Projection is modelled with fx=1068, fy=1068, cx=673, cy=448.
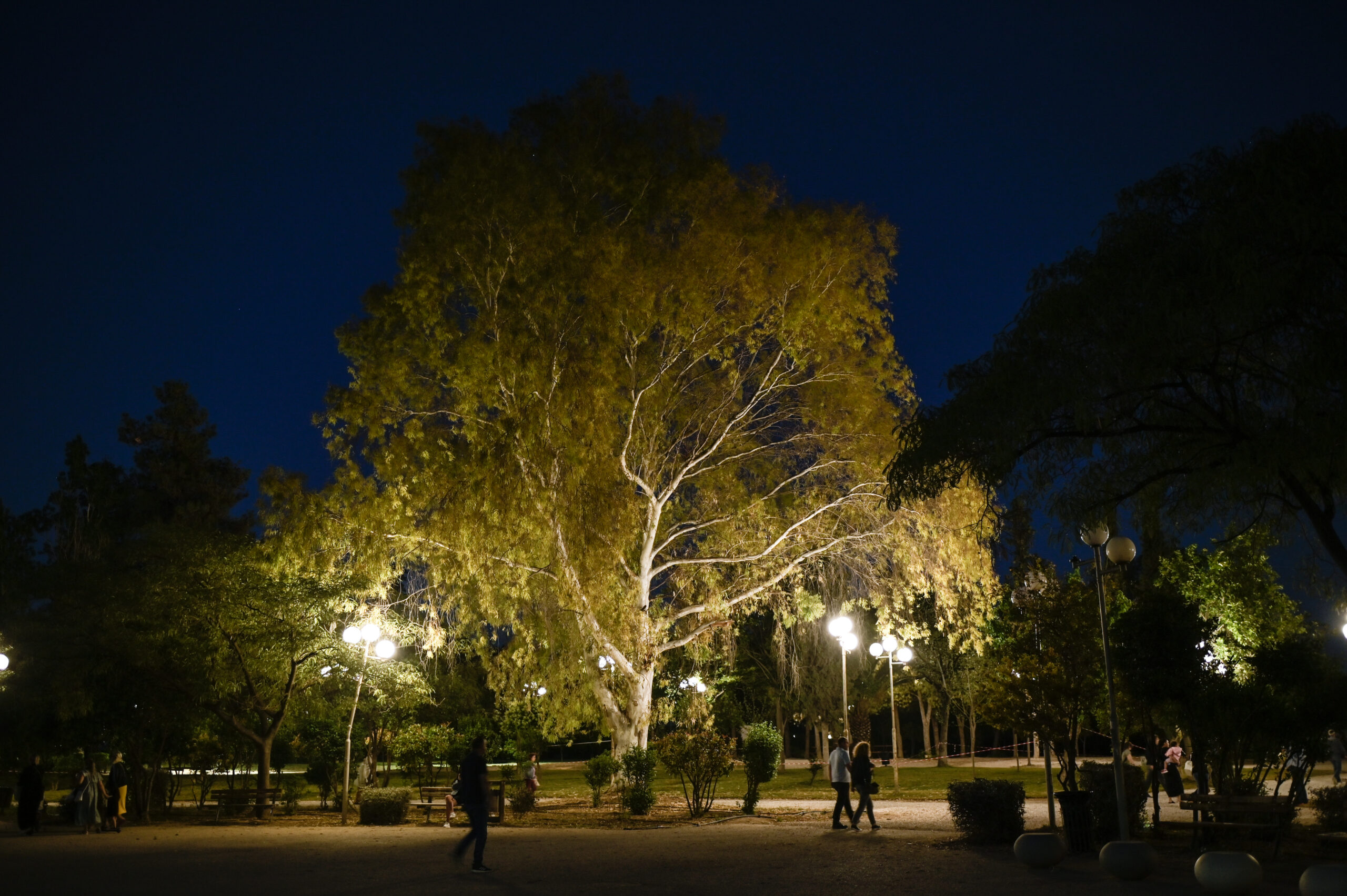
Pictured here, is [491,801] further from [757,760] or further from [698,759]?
[757,760]

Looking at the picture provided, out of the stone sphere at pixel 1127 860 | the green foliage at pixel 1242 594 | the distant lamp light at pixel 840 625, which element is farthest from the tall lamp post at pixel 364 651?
the green foliage at pixel 1242 594

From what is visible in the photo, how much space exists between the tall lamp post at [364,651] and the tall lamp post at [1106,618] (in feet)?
43.8

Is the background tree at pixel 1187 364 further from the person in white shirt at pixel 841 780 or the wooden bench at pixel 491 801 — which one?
the wooden bench at pixel 491 801

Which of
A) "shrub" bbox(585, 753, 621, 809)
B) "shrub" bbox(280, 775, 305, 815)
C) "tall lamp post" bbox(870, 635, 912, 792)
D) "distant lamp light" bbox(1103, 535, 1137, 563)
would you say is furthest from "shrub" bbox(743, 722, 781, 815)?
"shrub" bbox(280, 775, 305, 815)

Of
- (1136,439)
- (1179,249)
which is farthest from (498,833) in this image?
(1179,249)

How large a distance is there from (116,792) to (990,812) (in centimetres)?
1652

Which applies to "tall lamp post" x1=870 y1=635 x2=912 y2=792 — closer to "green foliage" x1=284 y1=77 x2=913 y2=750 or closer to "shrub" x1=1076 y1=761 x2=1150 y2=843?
"green foliage" x1=284 y1=77 x2=913 y2=750

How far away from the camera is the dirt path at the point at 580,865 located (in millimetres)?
11227

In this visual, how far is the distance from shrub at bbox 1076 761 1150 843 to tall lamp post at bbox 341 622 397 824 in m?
13.1

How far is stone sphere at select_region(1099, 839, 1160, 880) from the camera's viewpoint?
1092 centimetres

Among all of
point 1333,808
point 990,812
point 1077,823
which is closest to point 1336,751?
point 1333,808

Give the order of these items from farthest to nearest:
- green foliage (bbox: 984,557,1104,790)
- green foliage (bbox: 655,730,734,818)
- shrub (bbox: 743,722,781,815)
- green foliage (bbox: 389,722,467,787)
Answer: green foliage (bbox: 389,722,467,787)
shrub (bbox: 743,722,781,815)
green foliage (bbox: 655,730,734,818)
green foliage (bbox: 984,557,1104,790)

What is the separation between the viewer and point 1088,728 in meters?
19.8

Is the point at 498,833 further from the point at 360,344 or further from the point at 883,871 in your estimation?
the point at 360,344
